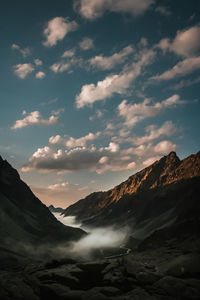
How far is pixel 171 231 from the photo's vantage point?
14112cm

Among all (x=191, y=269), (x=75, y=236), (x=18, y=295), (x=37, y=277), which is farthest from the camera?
(x=75, y=236)

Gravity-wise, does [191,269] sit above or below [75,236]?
below

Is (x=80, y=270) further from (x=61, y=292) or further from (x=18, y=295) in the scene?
(x=18, y=295)

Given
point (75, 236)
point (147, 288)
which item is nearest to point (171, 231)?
point (75, 236)

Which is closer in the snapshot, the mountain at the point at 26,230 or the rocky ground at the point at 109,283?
the rocky ground at the point at 109,283

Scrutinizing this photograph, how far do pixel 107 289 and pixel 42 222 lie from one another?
16101cm

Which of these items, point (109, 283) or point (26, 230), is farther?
point (26, 230)

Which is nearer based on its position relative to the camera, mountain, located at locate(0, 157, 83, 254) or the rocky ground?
the rocky ground

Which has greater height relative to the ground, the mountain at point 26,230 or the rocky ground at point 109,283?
the mountain at point 26,230

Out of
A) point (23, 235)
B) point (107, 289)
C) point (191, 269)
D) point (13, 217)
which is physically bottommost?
point (191, 269)

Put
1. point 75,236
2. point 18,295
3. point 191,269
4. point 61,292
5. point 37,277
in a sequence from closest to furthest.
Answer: point 18,295 → point 61,292 → point 37,277 → point 191,269 → point 75,236

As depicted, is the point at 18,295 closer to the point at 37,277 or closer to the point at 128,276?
the point at 37,277

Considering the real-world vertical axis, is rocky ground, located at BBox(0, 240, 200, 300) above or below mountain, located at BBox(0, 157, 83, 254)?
below

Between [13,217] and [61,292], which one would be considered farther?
[13,217]
